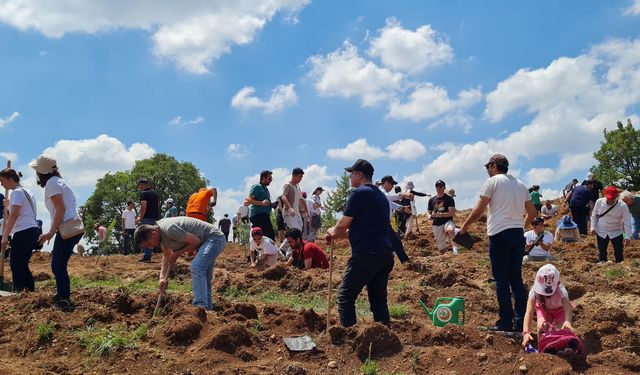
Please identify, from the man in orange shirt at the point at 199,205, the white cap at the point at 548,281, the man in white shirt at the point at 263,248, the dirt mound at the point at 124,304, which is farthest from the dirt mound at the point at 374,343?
the man in white shirt at the point at 263,248

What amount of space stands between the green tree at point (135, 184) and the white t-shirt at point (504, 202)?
35592mm

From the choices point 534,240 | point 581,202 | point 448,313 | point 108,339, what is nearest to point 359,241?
point 448,313

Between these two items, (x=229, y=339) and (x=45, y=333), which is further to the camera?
(x=45, y=333)

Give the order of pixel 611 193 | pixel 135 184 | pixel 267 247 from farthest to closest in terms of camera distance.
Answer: pixel 135 184, pixel 267 247, pixel 611 193

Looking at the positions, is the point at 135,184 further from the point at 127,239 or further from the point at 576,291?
the point at 576,291

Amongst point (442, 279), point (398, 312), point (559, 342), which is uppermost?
point (442, 279)

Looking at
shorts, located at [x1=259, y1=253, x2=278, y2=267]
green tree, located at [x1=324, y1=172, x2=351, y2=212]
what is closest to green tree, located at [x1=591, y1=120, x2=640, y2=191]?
green tree, located at [x1=324, y1=172, x2=351, y2=212]

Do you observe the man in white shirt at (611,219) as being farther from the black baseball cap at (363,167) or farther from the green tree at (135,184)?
the green tree at (135,184)

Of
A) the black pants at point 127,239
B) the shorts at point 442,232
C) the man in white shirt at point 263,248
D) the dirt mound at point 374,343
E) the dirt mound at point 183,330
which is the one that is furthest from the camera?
the black pants at point 127,239

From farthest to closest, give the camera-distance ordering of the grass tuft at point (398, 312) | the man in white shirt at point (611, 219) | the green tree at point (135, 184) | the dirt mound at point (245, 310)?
1. the green tree at point (135, 184)
2. the man in white shirt at point (611, 219)
3. the grass tuft at point (398, 312)
4. the dirt mound at point (245, 310)

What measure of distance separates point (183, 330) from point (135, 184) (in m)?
37.6

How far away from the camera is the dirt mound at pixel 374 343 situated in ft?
17.9

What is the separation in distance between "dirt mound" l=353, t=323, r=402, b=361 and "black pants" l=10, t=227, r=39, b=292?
4.34 metres

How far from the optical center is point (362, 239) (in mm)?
6059
